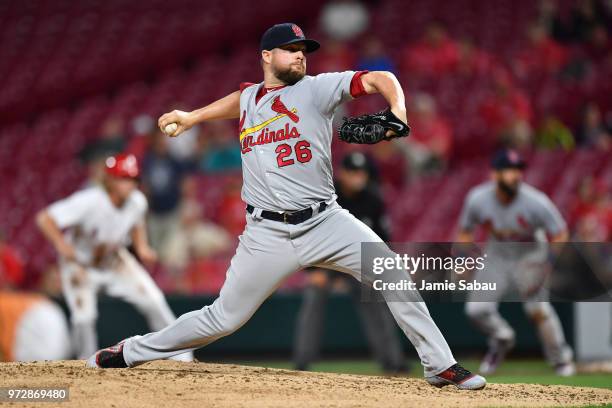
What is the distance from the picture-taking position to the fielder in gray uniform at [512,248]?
9.11 m

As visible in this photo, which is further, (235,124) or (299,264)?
(235,124)

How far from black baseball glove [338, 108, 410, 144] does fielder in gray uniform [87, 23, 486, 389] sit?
14.4 inches

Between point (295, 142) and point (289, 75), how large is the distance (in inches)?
15.4

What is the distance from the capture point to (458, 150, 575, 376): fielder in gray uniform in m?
9.11

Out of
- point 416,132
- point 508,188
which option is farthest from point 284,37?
point 416,132

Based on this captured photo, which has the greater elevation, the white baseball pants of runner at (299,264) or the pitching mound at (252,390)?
the white baseball pants of runner at (299,264)

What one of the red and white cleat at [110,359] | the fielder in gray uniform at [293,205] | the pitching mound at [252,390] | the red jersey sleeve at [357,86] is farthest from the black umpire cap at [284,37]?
the red and white cleat at [110,359]

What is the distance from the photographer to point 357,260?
19.1 feet

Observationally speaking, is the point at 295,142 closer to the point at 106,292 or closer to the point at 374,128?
the point at 374,128

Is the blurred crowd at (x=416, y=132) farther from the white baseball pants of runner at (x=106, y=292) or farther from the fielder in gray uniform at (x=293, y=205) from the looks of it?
the fielder in gray uniform at (x=293, y=205)

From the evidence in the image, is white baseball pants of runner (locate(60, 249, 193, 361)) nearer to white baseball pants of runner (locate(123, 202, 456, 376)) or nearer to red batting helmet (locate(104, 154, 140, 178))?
red batting helmet (locate(104, 154, 140, 178))

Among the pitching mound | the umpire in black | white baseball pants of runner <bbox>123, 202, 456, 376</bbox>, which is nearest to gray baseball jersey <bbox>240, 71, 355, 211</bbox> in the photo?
white baseball pants of runner <bbox>123, 202, 456, 376</bbox>

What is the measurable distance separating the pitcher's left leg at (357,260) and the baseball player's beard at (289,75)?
720mm

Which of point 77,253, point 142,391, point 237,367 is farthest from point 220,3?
point 142,391
